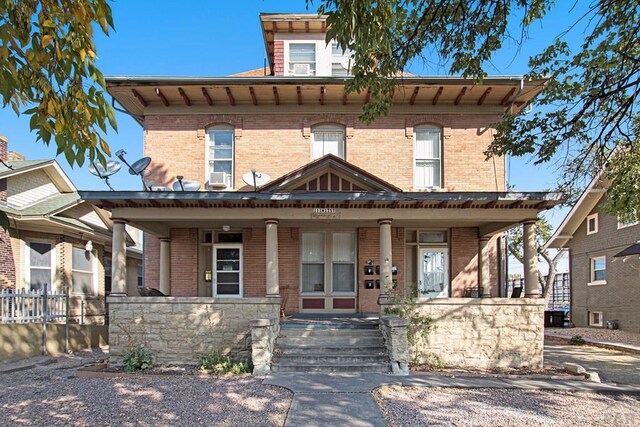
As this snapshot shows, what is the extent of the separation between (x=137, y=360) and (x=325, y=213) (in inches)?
213

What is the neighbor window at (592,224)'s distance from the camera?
67.9 ft

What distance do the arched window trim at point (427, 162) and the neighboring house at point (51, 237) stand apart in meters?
11.4

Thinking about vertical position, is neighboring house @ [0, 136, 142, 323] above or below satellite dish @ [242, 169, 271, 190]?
below

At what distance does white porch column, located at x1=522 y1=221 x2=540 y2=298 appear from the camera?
1073cm

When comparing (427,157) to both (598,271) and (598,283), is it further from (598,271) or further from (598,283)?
(598,271)

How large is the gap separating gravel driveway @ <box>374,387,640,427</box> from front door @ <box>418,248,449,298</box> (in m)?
5.84

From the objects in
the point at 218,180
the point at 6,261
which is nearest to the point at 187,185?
the point at 218,180

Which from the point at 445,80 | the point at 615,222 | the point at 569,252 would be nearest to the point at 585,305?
the point at 569,252

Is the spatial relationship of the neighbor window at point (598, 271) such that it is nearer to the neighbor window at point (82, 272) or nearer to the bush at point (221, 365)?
the bush at point (221, 365)

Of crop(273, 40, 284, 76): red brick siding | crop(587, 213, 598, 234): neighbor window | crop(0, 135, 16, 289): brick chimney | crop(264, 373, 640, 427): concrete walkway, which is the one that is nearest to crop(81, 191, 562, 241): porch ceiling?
crop(264, 373, 640, 427): concrete walkway

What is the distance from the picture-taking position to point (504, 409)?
6.71 meters

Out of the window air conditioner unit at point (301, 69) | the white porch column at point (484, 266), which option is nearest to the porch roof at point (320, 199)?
the white porch column at point (484, 266)

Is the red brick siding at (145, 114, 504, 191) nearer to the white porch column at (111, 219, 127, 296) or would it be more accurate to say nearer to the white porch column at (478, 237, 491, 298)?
the white porch column at (478, 237, 491, 298)

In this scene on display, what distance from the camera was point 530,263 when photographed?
1077cm
